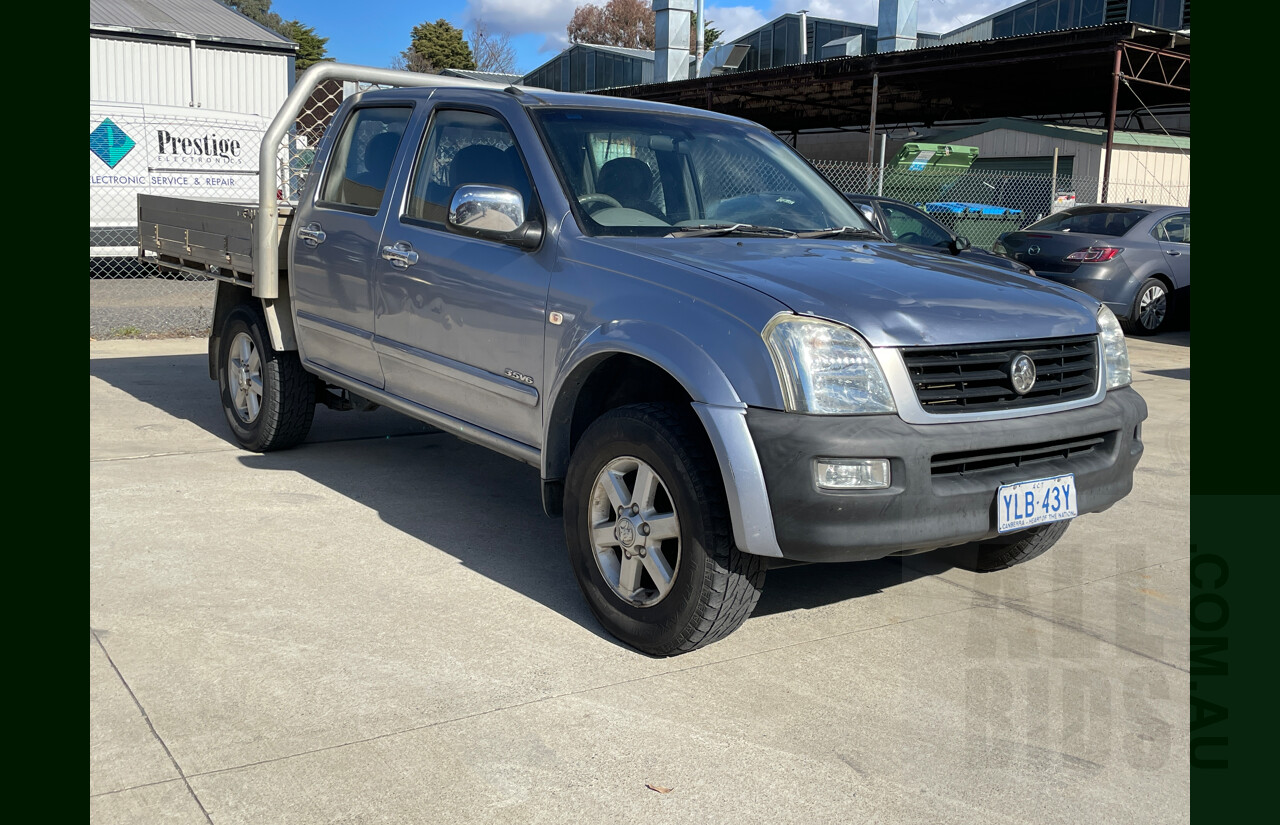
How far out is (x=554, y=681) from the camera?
144 inches

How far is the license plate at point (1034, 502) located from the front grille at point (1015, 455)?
0.28ft

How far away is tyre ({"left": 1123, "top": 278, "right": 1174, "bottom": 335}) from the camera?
526 inches

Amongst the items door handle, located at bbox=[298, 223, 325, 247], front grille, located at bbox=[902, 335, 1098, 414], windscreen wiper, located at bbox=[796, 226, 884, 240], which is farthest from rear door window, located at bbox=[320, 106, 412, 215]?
front grille, located at bbox=[902, 335, 1098, 414]

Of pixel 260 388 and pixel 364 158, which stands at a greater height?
pixel 364 158

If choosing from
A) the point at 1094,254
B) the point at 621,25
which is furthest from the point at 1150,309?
the point at 621,25

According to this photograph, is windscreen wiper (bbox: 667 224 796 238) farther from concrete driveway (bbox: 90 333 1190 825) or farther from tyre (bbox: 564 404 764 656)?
concrete driveway (bbox: 90 333 1190 825)

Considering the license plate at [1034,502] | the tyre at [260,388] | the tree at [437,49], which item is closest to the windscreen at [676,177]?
the license plate at [1034,502]

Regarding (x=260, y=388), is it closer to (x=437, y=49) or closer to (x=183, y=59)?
(x=183, y=59)

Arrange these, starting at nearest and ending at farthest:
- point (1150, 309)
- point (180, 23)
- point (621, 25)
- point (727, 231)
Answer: point (727, 231) → point (1150, 309) → point (180, 23) → point (621, 25)

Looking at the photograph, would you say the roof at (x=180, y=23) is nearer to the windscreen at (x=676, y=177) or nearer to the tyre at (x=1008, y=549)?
the windscreen at (x=676, y=177)

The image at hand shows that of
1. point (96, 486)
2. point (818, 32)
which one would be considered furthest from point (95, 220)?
point (818, 32)

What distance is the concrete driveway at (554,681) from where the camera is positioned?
9.87 ft

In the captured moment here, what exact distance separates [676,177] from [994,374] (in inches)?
67.5

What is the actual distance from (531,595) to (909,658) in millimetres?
1427
